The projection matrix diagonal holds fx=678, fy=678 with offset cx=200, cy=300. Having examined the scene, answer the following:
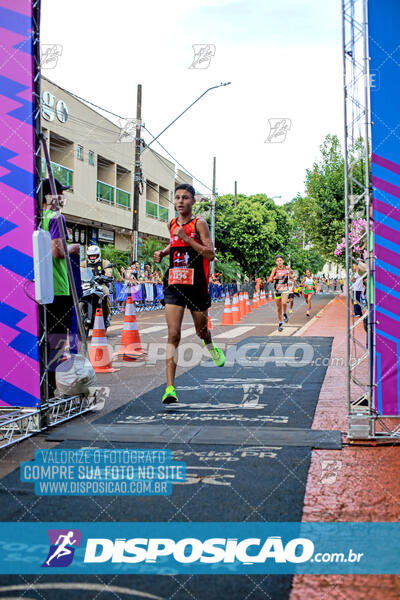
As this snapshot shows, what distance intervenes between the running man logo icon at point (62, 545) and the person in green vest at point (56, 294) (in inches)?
98.3

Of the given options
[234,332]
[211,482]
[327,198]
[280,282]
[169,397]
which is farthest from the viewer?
[327,198]

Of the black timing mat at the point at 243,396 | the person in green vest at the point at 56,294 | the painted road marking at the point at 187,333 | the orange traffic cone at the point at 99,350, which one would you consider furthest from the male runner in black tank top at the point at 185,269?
the painted road marking at the point at 187,333

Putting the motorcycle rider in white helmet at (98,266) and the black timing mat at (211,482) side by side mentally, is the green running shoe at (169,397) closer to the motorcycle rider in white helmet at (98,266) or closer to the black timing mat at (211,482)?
the black timing mat at (211,482)

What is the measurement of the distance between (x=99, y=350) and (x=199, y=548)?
20.9 ft

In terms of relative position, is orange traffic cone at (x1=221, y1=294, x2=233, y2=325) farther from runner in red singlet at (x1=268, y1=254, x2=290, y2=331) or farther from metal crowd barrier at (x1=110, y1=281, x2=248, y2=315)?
metal crowd barrier at (x1=110, y1=281, x2=248, y2=315)

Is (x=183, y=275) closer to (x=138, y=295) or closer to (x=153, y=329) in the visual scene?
(x=153, y=329)

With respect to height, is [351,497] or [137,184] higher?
[137,184]

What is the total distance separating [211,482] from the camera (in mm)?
3742

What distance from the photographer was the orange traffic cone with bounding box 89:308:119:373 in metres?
8.80

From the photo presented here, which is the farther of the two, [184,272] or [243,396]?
[243,396]

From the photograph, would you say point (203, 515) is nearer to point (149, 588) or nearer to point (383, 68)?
point (149, 588)

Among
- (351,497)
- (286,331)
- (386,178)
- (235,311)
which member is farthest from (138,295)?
(351,497)

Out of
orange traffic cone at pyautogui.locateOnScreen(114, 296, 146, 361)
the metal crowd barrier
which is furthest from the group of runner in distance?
the metal crowd barrier

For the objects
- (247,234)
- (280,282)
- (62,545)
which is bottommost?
(62,545)
